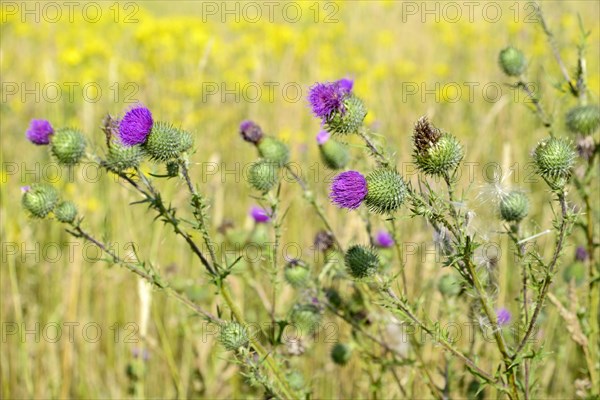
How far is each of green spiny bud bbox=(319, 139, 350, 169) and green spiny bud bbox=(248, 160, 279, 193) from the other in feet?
1.28

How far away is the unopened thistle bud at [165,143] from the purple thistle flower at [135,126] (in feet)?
0.08

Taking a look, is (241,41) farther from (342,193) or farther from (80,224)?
(342,193)

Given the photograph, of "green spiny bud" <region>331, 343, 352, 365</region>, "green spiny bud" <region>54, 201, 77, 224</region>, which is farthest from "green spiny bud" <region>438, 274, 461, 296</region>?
"green spiny bud" <region>54, 201, 77, 224</region>

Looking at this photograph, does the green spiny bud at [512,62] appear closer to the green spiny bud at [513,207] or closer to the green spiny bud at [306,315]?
the green spiny bud at [513,207]

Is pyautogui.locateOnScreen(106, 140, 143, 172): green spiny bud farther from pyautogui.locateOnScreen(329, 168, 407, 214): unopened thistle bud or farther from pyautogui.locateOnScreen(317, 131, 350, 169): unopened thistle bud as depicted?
pyautogui.locateOnScreen(317, 131, 350, 169): unopened thistle bud

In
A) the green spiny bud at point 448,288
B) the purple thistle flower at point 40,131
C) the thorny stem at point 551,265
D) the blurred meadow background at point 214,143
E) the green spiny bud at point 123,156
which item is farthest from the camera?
the blurred meadow background at point 214,143

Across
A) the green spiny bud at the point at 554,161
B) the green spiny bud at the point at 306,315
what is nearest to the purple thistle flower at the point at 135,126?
the green spiny bud at the point at 306,315

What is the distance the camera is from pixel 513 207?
1.97m

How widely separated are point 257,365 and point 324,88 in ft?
2.42

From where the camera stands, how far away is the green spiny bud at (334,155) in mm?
2553

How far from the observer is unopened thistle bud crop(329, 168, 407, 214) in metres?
1.52

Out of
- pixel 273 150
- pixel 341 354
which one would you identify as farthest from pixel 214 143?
pixel 341 354

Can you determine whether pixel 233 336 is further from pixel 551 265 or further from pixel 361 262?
pixel 551 265

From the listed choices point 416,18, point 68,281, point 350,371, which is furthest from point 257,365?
point 416,18
